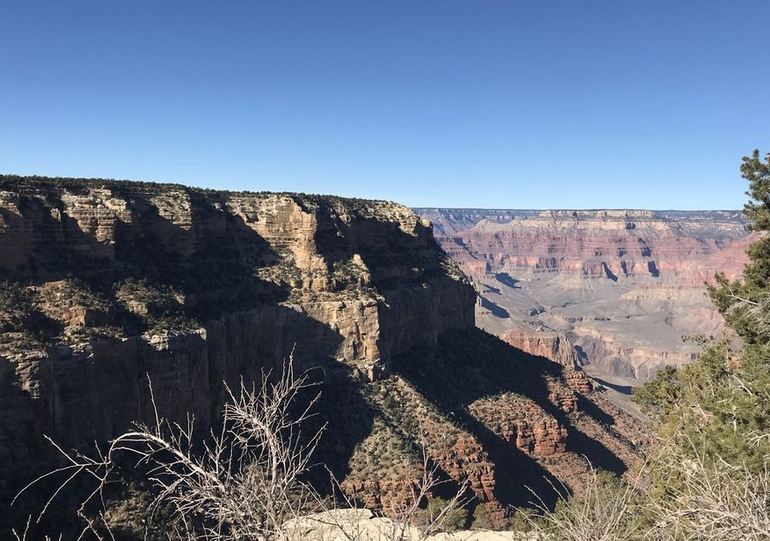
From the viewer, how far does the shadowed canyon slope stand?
33.4 m

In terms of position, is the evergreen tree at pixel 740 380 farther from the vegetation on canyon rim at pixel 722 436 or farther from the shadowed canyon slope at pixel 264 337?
the shadowed canyon slope at pixel 264 337

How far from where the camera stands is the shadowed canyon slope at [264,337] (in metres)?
33.4

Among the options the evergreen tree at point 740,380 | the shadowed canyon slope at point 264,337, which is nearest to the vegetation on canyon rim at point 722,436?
the evergreen tree at point 740,380

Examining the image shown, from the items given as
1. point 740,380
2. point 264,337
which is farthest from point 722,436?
point 264,337

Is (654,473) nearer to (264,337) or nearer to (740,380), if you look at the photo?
(740,380)

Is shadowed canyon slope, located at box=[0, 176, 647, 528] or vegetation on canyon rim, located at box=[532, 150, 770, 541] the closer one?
vegetation on canyon rim, located at box=[532, 150, 770, 541]

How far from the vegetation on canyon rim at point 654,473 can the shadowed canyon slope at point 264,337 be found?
3.92 meters

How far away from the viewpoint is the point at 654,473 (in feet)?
91.2

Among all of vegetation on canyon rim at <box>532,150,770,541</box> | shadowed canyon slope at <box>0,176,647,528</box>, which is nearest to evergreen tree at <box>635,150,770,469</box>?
vegetation on canyon rim at <box>532,150,770,541</box>

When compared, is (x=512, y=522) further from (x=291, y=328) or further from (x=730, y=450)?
(x=730, y=450)

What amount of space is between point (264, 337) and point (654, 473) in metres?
31.9

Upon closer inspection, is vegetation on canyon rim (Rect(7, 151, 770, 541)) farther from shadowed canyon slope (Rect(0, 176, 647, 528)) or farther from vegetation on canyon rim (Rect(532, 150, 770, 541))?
shadowed canyon slope (Rect(0, 176, 647, 528))

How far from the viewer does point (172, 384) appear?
37688 millimetres

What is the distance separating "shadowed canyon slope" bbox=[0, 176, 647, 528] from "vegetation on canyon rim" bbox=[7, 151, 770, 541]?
3.92 meters
